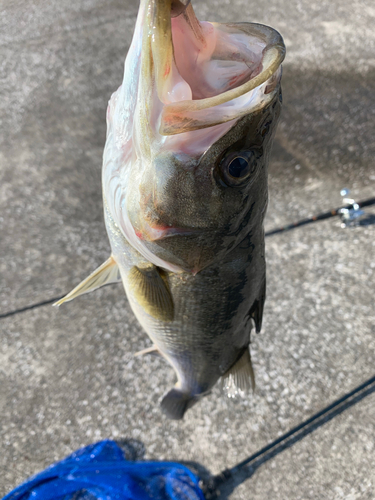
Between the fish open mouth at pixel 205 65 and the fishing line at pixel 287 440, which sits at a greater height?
the fish open mouth at pixel 205 65

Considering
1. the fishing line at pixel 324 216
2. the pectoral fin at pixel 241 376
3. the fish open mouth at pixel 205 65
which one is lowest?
the fishing line at pixel 324 216

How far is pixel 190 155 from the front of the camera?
0.96 metres

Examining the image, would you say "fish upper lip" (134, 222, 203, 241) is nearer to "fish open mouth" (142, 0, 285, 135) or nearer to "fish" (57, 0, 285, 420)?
"fish" (57, 0, 285, 420)

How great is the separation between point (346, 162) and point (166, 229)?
2.95 m

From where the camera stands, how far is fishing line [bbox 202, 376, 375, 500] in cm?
213

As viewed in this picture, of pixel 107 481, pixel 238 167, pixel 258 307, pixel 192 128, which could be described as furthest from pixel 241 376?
pixel 192 128

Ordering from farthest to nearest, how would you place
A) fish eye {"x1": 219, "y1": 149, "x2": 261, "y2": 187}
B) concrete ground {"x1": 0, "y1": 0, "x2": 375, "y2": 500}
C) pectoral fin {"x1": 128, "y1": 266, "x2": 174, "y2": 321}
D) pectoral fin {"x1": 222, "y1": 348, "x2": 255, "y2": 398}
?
1. concrete ground {"x1": 0, "y1": 0, "x2": 375, "y2": 500}
2. pectoral fin {"x1": 222, "y1": 348, "x2": 255, "y2": 398}
3. pectoral fin {"x1": 128, "y1": 266, "x2": 174, "y2": 321}
4. fish eye {"x1": 219, "y1": 149, "x2": 261, "y2": 187}

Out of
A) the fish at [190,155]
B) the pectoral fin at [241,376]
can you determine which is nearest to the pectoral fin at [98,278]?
the fish at [190,155]

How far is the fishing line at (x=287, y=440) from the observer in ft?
7.00

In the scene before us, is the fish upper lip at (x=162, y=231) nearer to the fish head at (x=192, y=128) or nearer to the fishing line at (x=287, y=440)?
the fish head at (x=192, y=128)

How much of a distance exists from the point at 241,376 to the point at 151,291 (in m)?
0.69

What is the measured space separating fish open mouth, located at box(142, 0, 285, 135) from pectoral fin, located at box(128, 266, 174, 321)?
0.52m

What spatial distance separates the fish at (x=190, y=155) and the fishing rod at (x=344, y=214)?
1837 mm

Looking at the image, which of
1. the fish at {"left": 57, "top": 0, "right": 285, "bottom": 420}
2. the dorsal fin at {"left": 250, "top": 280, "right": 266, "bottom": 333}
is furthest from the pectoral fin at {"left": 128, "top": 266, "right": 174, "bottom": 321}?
the dorsal fin at {"left": 250, "top": 280, "right": 266, "bottom": 333}
